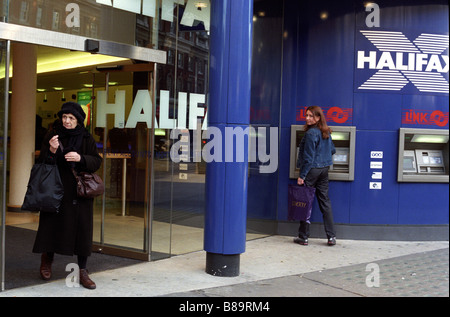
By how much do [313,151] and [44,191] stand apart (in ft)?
12.2

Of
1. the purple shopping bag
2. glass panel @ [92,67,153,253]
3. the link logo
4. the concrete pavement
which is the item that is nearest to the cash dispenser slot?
the link logo

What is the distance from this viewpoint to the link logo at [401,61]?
24.9 feet

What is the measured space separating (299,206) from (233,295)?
260 cm

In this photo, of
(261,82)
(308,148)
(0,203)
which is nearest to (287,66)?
(261,82)

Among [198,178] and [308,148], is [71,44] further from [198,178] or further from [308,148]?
[308,148]

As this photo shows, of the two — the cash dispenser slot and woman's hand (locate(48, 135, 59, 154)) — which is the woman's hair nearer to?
the cash dispenser slot

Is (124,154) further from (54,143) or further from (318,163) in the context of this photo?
(318,163)

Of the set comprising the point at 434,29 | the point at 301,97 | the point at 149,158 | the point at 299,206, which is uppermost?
the point at 434,29

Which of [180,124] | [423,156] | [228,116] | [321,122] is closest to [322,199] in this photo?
[321,122]

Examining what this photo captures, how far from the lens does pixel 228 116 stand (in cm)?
534

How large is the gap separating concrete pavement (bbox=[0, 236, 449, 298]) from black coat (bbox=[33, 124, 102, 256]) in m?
0.39

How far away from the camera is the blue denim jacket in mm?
7066

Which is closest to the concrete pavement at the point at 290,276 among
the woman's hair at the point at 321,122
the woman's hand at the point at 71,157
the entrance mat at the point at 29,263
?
the entrance mat at the point at 29,263

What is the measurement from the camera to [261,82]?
7.82 meters
